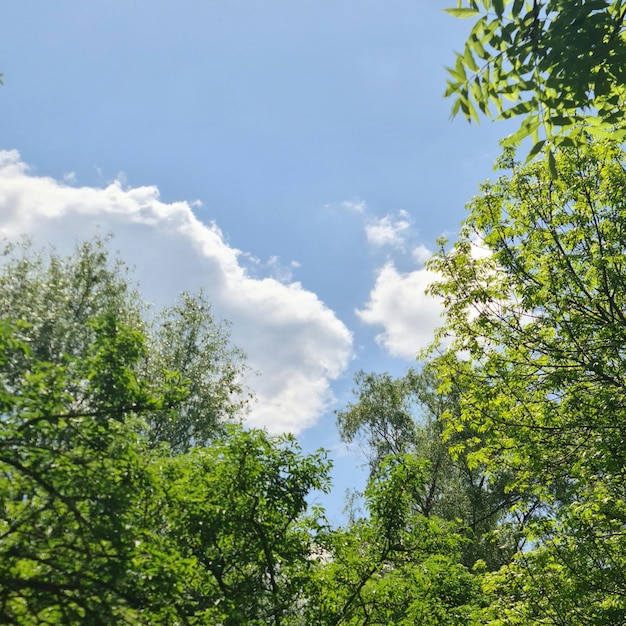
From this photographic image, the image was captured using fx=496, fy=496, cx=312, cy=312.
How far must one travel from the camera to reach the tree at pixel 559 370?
10031 mm

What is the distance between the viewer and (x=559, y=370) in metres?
10.8

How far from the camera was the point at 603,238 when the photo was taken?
36.2ft

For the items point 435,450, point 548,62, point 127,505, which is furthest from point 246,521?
point 435,450

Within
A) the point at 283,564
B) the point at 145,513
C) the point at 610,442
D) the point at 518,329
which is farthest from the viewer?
the point at 518,329

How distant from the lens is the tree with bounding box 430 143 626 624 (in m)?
10.0

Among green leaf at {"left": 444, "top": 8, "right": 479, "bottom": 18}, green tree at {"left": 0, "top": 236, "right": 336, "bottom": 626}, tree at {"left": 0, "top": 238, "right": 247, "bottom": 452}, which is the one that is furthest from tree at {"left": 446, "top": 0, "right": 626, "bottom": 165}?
tree at {"left": 0, "top": 238, "right": 247, "bottom": 452}

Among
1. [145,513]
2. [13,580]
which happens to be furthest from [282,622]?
[13,580]

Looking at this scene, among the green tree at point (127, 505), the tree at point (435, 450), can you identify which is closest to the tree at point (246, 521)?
the green tree at point (127, 505)

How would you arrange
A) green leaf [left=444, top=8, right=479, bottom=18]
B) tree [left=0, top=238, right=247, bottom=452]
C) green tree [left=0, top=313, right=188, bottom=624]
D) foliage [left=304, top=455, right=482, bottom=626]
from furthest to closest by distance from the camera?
tree [left=0, top=238, right=247, bottom=452], foliage [left=304, top=455, right=482, bottom=626], green leaf [left=444, top=8, right=479, bottom=18], green tree [left=0, top=313, right=188, bottom=624]

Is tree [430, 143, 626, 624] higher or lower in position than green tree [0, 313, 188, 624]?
higher

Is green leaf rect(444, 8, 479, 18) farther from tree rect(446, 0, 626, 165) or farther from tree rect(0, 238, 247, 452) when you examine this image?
tree rect(0, 238, 247, 452)

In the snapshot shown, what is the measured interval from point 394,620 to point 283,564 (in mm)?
2186

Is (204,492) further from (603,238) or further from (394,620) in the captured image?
(603,238)

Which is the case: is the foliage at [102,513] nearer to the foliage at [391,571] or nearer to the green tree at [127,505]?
the green tree at [127,505]
